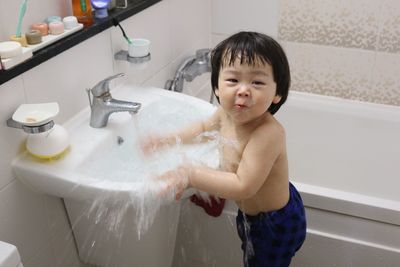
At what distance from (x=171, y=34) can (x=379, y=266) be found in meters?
1.01

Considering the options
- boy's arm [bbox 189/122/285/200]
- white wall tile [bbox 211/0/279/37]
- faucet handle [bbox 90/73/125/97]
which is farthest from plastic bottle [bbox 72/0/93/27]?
white wall tile [bbox 211/0/279/37]

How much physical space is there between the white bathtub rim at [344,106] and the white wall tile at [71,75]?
36.8 inches

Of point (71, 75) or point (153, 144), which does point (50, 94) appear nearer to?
point (71, 75)

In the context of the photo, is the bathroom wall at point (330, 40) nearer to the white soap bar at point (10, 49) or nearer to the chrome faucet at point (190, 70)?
the chrome faucet at point (190, 70)

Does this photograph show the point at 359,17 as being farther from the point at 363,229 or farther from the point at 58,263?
the point at 58,263

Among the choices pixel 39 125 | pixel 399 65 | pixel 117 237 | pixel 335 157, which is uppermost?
pixel 39 125

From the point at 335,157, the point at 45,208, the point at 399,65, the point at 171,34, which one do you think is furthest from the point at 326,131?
the point at 45,208

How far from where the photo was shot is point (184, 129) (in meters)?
1.19

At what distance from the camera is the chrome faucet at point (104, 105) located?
3.88 feet

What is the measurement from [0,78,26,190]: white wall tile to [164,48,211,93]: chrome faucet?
2.22 feet

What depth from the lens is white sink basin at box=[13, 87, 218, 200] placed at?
1021 mm

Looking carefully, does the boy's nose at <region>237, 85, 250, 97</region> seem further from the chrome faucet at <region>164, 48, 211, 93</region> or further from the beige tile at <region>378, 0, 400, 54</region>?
the beige tile at <region>378, 0, 400, 54</region>

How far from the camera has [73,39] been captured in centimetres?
113

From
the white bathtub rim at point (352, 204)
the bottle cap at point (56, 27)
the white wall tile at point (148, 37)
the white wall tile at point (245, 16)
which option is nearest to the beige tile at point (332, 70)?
the white wall tile at point (245, 16)
